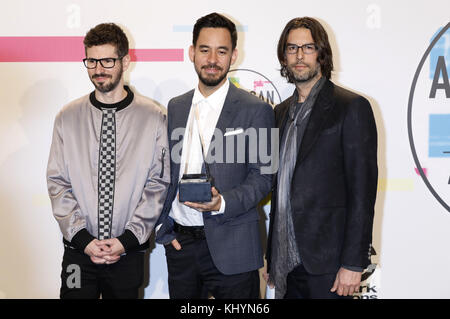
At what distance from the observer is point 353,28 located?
3.21 meters

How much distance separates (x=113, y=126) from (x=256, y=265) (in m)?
1.06

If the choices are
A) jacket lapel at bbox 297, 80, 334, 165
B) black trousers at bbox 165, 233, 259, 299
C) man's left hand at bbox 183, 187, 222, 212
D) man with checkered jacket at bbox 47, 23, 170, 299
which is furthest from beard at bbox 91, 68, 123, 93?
jacket lapel at bbox 297, 80, 334, 165

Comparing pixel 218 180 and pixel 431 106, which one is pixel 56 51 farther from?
pixel 431 106

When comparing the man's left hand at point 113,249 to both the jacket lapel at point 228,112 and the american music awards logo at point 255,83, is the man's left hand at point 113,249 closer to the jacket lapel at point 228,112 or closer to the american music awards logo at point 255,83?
the jacket lapel at point 228,112

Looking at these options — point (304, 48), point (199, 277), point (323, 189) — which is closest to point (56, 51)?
point (304, 48)

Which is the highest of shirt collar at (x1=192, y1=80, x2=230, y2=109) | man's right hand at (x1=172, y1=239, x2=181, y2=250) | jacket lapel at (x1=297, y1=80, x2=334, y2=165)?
shirt collar at (x1=192, y1=80, x2=230, y2=109)

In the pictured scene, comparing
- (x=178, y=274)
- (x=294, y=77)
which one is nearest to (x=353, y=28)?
(x=294, y=77)

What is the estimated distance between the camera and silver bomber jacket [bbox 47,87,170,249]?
2354 millimetres

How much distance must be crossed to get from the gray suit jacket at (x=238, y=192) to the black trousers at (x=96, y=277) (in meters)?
0.48

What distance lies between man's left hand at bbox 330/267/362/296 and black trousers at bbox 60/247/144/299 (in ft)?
3.52

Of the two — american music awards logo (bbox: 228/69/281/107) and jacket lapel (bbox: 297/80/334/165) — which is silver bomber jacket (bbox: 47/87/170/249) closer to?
jacket lapel (bbox: 297/80/334/165)

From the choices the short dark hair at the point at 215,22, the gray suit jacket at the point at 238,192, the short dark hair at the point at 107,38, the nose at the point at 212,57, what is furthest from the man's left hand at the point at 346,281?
the short dark hair at the point at 107,38

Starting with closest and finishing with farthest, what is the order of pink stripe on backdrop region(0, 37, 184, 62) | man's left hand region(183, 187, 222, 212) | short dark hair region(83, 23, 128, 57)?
man's left hand region(183, 187, 222, 212) → short dark hair region(83, 23, 128, 57) → pink stripe on backdrop region(0, 37, 184, 62)

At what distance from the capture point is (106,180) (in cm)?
237
